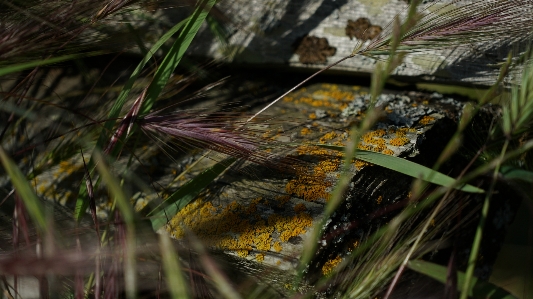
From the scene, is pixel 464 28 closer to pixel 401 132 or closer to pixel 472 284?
pixel 401 132

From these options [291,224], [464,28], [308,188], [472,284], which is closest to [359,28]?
[464,28]

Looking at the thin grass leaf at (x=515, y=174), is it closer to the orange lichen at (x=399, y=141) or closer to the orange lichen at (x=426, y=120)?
the orange lichen at (x=399, y=141)

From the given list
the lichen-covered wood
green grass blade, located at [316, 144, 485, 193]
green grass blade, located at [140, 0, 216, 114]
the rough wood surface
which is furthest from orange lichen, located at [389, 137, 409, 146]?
green grass blade, located at [140, 0, 216, 114]

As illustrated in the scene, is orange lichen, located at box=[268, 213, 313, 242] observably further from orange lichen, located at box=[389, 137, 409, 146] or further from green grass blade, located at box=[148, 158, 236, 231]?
orange lichen, located at box=[389, 137, 409, 146]

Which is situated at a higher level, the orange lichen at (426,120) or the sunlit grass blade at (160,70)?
the sunlit grass blade at (160,70)

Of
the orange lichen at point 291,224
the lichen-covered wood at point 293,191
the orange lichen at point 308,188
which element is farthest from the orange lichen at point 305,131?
the orange lichen at point 291,224
